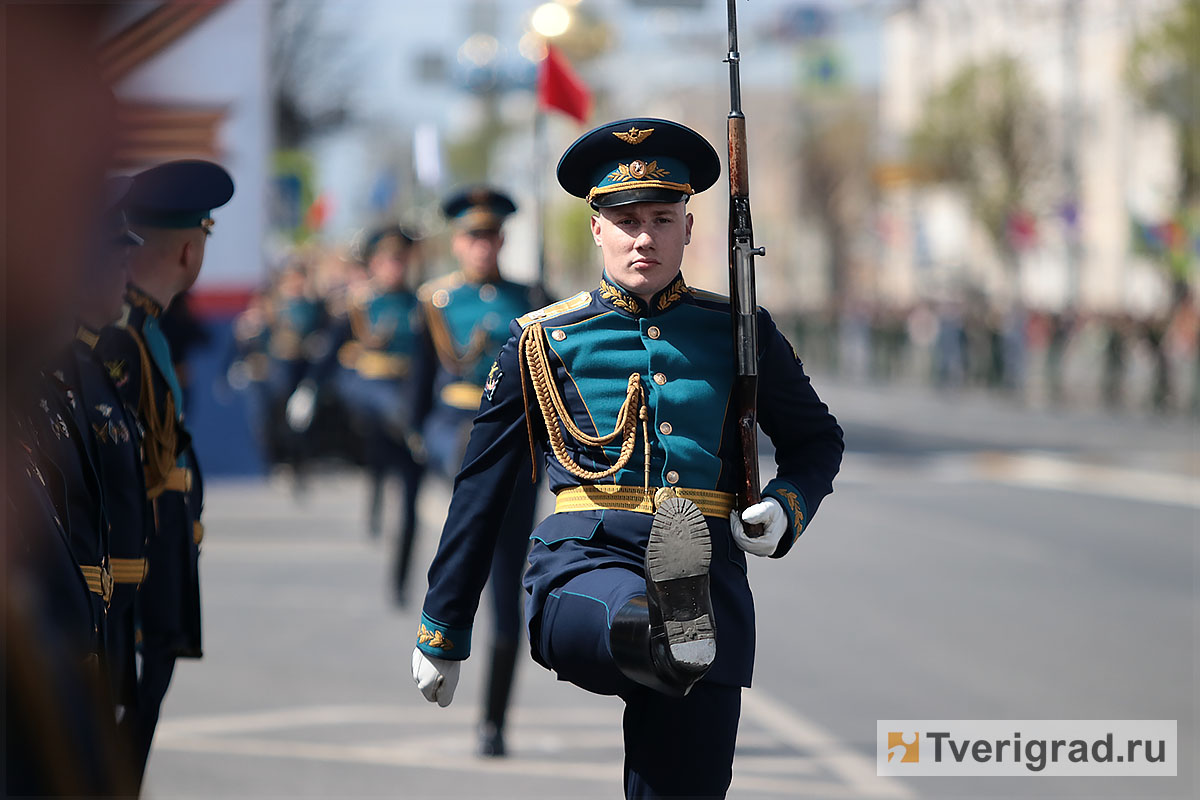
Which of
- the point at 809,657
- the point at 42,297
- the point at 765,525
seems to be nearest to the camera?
the point at 42,297

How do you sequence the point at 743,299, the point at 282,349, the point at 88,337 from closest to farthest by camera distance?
the point at 743,299 → the point at 88,337 → the point at 282,349

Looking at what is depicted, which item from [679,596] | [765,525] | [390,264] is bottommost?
[679,596]

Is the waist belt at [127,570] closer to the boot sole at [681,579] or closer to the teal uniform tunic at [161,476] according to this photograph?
the teal uniform tunic at [161,476]

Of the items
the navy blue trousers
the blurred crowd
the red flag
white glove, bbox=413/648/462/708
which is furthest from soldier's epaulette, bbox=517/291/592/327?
the blurred crowd

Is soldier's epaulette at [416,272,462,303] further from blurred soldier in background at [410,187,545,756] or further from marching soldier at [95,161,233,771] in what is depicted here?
marching soldier at [95,161,233,771]

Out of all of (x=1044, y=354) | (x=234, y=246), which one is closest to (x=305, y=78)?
(x=1044, y=354)

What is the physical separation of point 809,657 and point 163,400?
15.5ft

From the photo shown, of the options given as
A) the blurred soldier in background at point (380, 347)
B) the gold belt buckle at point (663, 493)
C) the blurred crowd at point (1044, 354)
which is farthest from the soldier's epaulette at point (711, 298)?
the blurred crowd at point (1044, 354)

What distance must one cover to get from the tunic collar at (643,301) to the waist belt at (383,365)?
29.2 ft

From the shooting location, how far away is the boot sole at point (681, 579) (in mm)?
3125

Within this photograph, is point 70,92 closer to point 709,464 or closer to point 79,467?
point 79,467

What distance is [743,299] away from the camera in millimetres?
3619

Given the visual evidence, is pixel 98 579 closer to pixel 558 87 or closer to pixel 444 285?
pixel 444 285

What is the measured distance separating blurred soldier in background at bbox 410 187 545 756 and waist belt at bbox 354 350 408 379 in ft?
13.6
